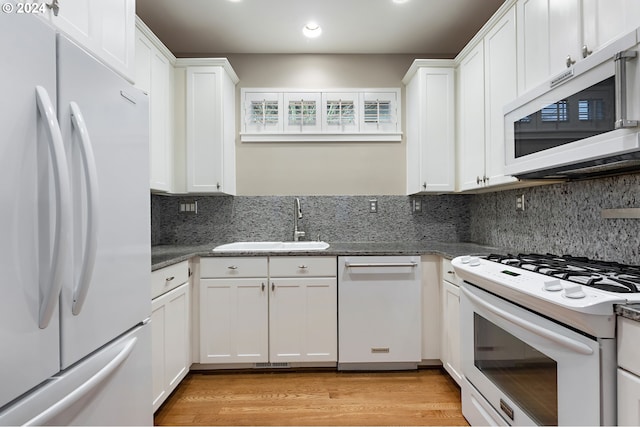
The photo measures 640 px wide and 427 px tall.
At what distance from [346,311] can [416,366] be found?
0.69m

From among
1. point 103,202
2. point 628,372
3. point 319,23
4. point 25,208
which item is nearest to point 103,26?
point 103,202

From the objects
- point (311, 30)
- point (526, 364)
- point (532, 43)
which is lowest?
point (526, 364)

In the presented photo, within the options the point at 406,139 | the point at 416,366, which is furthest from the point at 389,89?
the point at 416,366

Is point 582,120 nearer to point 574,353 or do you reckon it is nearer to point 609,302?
point 609,302

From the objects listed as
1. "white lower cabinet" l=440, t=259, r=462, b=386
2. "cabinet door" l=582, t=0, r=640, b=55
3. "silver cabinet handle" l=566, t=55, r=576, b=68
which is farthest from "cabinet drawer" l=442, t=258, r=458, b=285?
"cabinet door" l=582, t=0, r=640, b=55

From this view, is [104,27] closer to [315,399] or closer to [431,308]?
[315,399]

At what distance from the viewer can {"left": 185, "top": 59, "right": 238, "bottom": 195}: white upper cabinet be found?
2.61 meters

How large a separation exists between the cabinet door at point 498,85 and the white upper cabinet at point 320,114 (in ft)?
3.17

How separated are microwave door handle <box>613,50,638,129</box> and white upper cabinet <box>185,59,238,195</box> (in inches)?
95.1

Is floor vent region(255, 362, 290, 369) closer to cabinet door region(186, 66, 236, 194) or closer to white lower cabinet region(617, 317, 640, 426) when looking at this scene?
cabinet door region(186, 66, 236, 194)

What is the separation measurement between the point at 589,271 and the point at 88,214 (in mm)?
1785

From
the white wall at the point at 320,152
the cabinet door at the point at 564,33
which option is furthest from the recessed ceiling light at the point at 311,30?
the cabinet door at the point at 564,33

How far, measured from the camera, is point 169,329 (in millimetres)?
1927

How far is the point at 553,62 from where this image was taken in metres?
1.53
